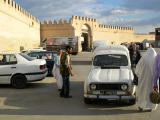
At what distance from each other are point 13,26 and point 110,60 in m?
24.6

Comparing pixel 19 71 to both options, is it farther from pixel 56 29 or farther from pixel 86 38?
pixel 86 38

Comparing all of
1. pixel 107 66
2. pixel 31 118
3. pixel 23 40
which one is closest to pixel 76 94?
pixel 107 66

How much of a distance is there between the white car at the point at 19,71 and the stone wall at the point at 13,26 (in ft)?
50.6

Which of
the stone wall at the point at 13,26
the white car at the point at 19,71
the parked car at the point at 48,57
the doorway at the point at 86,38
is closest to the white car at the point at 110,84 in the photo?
the white car at the point at 19,71

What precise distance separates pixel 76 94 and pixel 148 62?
3373 millimetres

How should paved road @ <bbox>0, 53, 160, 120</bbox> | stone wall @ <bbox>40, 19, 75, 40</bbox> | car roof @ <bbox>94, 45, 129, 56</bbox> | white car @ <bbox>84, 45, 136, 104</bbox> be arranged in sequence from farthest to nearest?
stone wall @ <bbox>40, 19, 75, 40</bbox> → car roof @ <bbox>94, 45, 129, 56</bbox> → white car @ <bbox>84, 45, 136, 104</bbox> → paved road @ <bbox>0, 53, 160, 120</bbox>

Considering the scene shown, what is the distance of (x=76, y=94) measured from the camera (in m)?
9.18

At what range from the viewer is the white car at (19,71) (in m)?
10.2

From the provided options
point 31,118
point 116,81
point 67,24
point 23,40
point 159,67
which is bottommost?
point 31,118

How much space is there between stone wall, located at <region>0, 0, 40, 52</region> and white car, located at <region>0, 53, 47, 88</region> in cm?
1543

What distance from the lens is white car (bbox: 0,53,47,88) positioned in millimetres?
10188

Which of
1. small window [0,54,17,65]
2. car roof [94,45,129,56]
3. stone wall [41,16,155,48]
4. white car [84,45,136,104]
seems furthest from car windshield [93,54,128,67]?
stone wall [41,16,155,48]

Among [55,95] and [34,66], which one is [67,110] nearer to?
[55,95]

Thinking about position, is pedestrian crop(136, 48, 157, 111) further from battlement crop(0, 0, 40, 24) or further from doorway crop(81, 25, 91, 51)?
doorway crop(81, 25, 91, 51)
